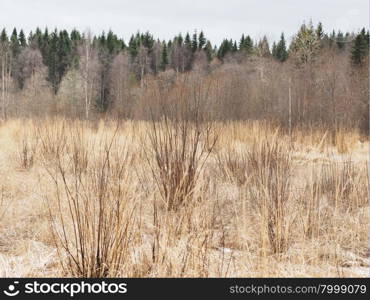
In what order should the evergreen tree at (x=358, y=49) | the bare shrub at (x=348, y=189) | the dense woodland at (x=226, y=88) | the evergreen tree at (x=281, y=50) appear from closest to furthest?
the bare shrub at (x=348, y=189)
the dense woodland at (x=226, y=88)
the evergreen tree at (x=358, y=49)
the evergreen tree at (x=281, y=50)

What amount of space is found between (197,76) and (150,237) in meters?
1.67

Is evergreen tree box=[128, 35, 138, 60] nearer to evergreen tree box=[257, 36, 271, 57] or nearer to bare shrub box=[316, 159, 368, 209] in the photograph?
evergreen tree box=[257, 36, 271, 57]

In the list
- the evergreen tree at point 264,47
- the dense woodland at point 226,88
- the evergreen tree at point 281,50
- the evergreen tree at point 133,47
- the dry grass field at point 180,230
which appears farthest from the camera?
the evergreen tree at point 133,47

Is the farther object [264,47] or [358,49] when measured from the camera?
[264,47]

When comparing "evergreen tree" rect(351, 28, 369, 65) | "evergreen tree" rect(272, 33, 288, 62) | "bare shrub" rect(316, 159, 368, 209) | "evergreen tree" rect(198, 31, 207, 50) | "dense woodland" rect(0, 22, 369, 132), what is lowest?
"bare shrub" rect(316, 159, 368, 209)

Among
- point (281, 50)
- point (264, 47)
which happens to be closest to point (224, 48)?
point (281, 50)

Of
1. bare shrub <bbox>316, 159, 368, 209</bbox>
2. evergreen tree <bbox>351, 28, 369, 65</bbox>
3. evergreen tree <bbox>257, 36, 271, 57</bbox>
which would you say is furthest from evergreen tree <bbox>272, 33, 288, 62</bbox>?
bare shrub <bbox>316, 159, 368, 209</bbox>

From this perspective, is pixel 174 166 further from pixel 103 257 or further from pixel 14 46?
pixel 14 46

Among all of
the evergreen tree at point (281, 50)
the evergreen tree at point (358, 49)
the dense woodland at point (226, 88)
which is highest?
the evergreen tree at point (281, 50)

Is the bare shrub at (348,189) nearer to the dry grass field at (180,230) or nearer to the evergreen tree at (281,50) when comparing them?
the dry grass field at (180,230)

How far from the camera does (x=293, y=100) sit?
12.7 metres

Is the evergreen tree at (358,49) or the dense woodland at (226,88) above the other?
the evergreen tree at (358,49)

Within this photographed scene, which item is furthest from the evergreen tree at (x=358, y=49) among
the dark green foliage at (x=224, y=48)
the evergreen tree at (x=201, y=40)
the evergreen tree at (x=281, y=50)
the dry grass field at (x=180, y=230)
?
the evergreen tree at (x=201, y=40)

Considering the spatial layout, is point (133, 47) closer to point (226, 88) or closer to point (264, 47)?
point (264, 47)
